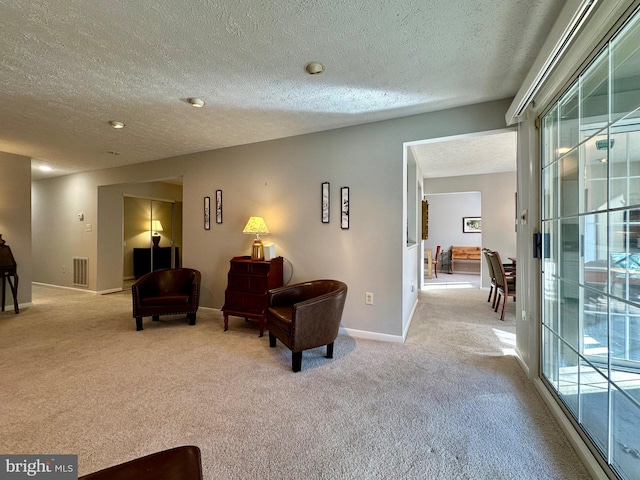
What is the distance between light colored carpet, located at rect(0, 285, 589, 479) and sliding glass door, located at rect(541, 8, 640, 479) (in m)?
0.29

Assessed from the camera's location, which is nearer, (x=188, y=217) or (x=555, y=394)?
(x=555, y=394)

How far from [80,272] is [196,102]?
5.09 meters

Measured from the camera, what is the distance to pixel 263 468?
4.57 feet

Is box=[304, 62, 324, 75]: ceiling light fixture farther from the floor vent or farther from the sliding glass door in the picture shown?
the floor vent

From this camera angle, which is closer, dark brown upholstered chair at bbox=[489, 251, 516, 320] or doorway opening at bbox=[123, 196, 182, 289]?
dark brown upholstered chair at bbox=[489, 251, 516, 320]

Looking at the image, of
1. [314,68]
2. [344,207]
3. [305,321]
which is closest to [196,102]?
[314,68]

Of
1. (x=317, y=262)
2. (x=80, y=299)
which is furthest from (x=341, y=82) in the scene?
(x=80, y=299)

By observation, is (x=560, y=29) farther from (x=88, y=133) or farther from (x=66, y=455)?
(x=88, y=133)

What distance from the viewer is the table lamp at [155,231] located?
6.56 m

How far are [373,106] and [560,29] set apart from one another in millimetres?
1566

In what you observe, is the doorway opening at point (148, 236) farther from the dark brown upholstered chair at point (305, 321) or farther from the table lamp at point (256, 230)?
the dark brown upholstered chair at point (305, 321)

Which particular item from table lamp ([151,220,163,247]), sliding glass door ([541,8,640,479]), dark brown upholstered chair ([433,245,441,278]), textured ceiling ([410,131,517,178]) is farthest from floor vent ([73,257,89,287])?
dark brown upholstered chair ([433,245,441,278])

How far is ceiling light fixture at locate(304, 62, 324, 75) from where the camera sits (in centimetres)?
209

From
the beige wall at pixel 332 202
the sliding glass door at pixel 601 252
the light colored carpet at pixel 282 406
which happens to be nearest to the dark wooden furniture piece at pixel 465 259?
the beige wall at pixel 332 202
